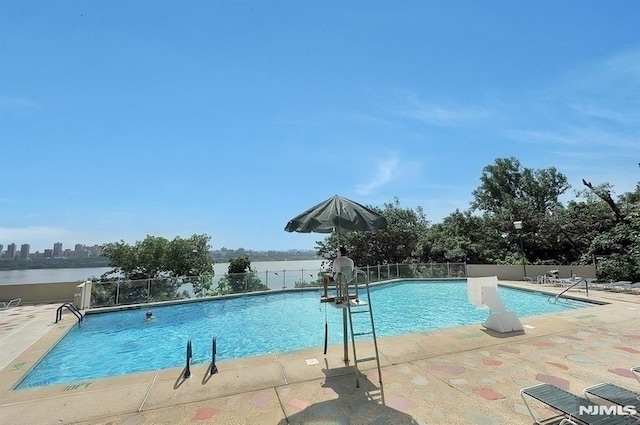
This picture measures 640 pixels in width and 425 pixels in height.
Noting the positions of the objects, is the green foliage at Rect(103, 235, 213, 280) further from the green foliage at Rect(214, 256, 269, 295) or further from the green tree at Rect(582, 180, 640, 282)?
the green tree at Rect(582, 180, 640, 282)

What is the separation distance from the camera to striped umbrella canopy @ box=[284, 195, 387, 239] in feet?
12.9

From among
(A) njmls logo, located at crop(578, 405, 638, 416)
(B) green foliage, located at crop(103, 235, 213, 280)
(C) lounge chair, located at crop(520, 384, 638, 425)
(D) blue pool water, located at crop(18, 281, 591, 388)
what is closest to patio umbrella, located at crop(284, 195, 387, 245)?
(C) lounge chair, located at crop(520, 384, 638, 425)

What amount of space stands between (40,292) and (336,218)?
15.8 m

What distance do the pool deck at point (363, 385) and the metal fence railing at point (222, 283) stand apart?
5522 mm

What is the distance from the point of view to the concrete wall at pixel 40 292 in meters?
12.9

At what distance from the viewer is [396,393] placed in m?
3.61

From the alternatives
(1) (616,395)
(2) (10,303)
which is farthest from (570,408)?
(2) (10,303)

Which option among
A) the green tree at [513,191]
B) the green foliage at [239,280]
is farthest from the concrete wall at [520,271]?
the green foliage at [239,280]

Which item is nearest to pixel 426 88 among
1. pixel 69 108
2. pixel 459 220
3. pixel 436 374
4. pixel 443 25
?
pixel 443 25

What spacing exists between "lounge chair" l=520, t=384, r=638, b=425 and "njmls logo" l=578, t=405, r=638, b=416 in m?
0.02

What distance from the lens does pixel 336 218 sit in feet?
13.0

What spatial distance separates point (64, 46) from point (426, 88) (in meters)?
10.4

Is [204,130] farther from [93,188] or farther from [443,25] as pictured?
[93,188]

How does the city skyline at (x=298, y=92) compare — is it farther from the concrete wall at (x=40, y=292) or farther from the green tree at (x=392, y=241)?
the green tree at (x=392, y=241)
